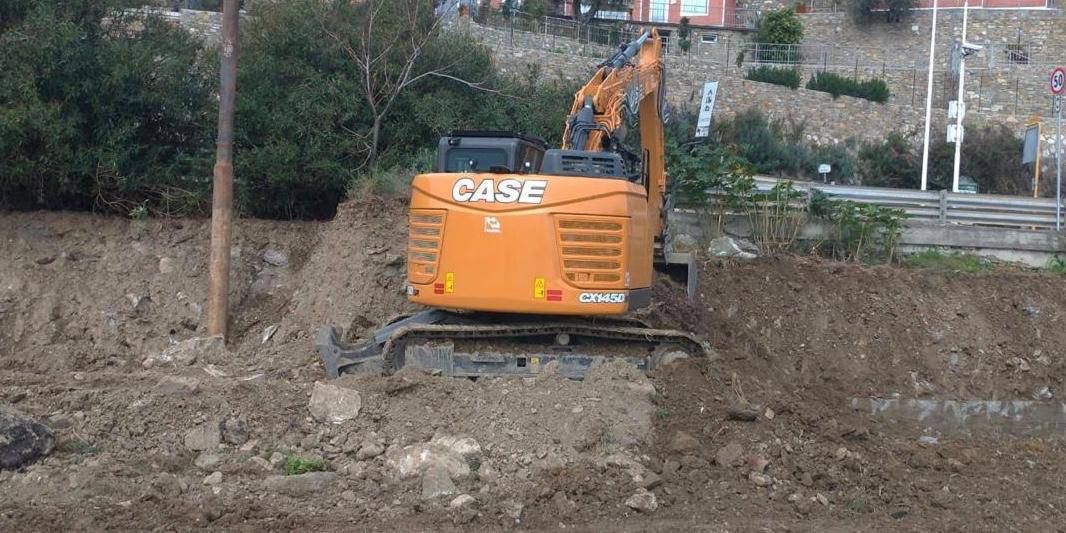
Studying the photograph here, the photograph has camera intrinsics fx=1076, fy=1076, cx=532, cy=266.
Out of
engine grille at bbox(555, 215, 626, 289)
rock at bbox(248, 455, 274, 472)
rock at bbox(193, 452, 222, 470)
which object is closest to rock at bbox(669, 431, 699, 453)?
engine grille at bbox(555, 215, 626, 289)

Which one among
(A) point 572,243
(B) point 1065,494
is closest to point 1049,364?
(B) point 1065,494

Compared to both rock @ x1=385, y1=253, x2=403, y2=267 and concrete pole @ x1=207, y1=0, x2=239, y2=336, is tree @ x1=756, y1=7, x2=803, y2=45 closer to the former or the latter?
rock @ x1=385, y1=253, x2=403, y2=267

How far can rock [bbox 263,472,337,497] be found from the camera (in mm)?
8078

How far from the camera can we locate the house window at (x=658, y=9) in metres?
47.7

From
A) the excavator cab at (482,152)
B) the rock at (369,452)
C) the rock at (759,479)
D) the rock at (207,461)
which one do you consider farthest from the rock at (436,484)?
the excavator cab at (482,152)

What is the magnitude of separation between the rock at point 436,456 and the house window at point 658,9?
41.1 meters

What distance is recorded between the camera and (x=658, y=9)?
157ft

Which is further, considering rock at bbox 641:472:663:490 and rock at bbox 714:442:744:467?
rock at bbox 714:442:744:467

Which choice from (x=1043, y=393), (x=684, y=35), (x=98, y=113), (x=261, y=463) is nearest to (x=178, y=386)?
(x=261, y=463)

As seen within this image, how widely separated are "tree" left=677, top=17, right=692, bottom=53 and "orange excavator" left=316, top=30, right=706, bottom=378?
3096cm

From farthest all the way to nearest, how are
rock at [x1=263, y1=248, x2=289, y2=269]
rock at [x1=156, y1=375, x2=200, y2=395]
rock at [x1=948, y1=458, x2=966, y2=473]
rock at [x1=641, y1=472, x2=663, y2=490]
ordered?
rock at [x1=263, y1=248, x2=289, y2=269], rock at [x1=948, y1=458, x2=966, y2=473], rock at [x1=156, y1=375, x2=200, y2=395], rock at [x1=641, y1=472, x2=663, y2=490]

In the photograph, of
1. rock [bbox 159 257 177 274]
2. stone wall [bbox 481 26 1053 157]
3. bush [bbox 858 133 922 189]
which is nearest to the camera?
rock [bbox 159 257 177 274]

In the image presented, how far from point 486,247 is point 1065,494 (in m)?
5.44

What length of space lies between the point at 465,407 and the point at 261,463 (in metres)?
1.89
